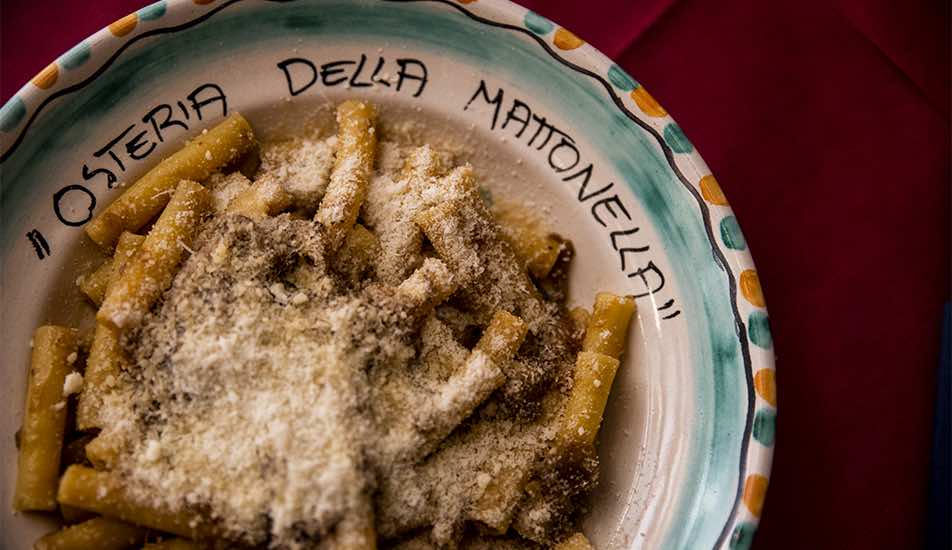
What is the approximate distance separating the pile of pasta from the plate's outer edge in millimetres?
172

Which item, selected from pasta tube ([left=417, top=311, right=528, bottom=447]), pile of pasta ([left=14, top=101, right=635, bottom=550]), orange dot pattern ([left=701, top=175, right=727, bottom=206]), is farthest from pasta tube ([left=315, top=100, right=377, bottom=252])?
orange dot pattern ([left=701, top=175, right=727, bottom=206])

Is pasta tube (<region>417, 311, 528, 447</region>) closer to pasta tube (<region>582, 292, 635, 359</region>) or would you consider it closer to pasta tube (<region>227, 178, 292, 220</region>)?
pasta tube (<region>582, 292, 635, 359</region>)

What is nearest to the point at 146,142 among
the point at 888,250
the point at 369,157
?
the point at 369,157

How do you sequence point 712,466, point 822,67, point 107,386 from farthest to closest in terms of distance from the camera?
point 822,67, point 712,466, point 107,386

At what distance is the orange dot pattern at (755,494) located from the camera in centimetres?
123

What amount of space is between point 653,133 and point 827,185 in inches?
21.6

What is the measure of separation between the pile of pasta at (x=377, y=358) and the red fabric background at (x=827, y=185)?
483 millimetres

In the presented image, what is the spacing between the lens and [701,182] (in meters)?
1.32

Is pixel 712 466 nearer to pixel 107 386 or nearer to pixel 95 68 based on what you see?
pixel 107 386

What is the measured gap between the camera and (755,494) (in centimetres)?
124

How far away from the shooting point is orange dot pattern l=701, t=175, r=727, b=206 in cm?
131

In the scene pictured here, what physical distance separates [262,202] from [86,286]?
31 centimetres

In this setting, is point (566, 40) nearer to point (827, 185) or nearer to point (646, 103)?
point (646, 103)

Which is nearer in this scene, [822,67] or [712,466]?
Answer: [712,466]
